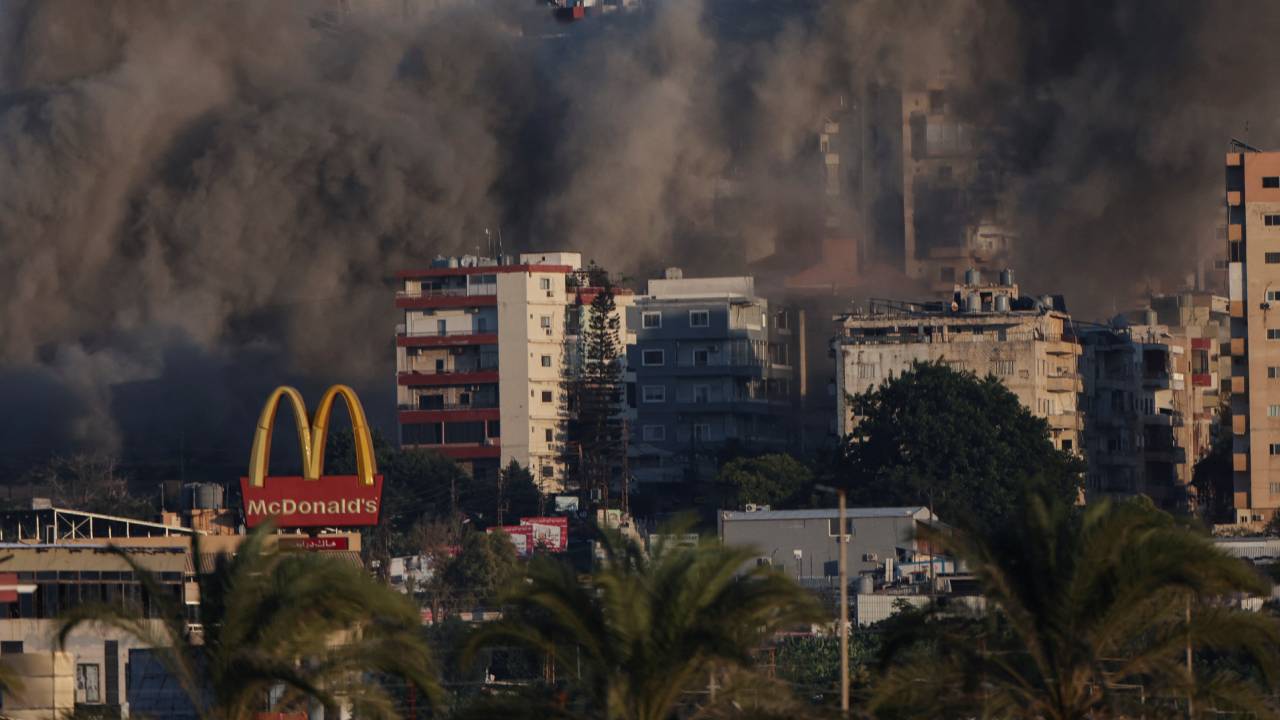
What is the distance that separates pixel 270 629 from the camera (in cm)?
2681

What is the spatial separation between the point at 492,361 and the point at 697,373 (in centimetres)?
660

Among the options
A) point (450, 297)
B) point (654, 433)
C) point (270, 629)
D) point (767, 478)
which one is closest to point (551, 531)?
point (767, 478)

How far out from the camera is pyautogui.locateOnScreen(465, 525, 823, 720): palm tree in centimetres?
2662

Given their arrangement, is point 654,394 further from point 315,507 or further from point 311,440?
point 315,507

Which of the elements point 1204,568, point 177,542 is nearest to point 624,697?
point 1204,568

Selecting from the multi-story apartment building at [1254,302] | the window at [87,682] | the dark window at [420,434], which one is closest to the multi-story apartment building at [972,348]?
Answer: the multi-story apartment building at [1254,302]

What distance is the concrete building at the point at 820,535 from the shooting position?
76312mm

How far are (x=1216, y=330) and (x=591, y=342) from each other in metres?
29.1

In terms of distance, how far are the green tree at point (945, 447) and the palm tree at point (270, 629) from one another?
182 ft

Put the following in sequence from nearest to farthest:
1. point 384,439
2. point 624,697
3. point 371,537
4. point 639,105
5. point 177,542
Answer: point 624,697
point 177,542
point 371,537
point 384,439
point 639,105

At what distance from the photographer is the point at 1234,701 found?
27.5m

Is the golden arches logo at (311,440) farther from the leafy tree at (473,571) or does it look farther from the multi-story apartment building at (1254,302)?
the multi-story apartment building at (1254,302)

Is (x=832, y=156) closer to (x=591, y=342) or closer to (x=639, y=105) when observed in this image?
(x=639, y=105)

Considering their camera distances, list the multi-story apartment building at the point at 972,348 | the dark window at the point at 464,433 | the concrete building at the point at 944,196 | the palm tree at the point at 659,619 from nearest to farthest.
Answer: the palm tree at the point at 659,619 < the multi-story apartment building at the point at 972,348 < the dark window at the point at 464,433 < the concrete building at the point at 944,196
